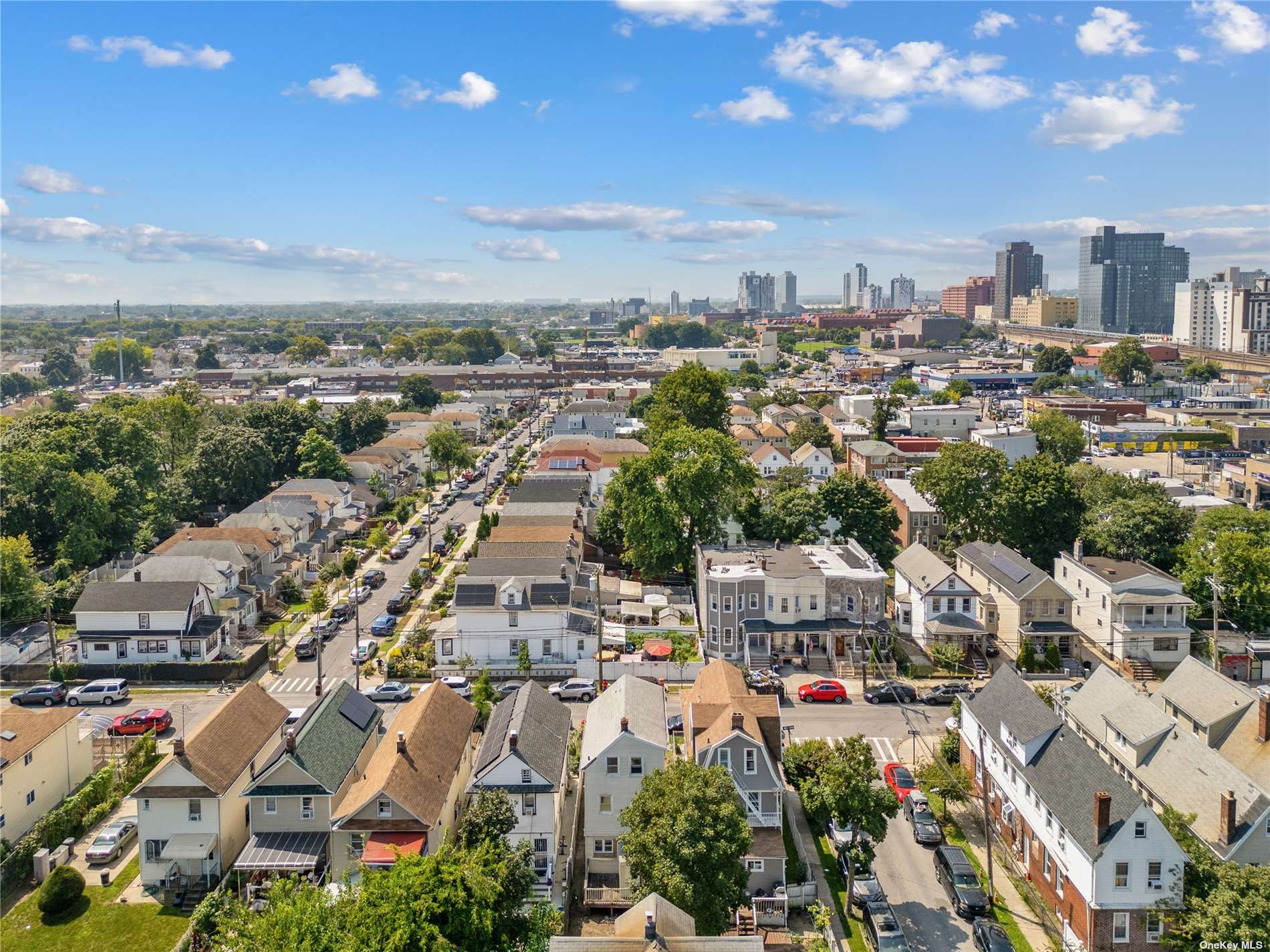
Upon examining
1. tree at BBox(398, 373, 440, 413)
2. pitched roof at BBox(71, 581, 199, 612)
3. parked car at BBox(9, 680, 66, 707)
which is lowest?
parked car at BBox(9, 680, 66, 707)

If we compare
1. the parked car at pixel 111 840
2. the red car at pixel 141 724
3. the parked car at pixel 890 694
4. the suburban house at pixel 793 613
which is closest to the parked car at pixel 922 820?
the parked car at pixel 890 694

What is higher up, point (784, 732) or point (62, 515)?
point (62, 515)

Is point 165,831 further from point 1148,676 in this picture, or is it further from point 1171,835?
point 1148,676

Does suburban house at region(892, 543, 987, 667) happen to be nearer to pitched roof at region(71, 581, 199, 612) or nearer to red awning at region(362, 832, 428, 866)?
red awning at region(362, 832, 428, 866)

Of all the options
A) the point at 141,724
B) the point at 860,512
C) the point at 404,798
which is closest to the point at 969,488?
the point at 860,512

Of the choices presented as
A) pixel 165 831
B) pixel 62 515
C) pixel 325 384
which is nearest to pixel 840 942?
pixel 165 831

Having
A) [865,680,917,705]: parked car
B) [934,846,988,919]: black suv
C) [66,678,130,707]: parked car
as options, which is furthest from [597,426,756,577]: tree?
[934,846,988,919]: black suv
